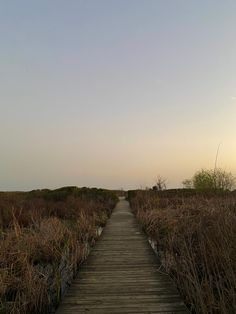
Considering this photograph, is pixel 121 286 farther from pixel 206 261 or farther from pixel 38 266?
pixel 38 266

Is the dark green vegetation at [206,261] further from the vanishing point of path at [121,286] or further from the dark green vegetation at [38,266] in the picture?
the dark green vegetation at [38,266]

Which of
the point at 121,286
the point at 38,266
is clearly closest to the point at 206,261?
the point at 121,286

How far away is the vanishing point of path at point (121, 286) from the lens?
4473mm

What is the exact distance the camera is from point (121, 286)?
5375mm

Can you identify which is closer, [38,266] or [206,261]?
[206,261]

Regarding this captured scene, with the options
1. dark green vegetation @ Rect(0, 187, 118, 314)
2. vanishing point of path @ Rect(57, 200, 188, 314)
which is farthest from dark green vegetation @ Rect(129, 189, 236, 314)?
dark green vegetation @ Rect(0, 187, 118, 314)

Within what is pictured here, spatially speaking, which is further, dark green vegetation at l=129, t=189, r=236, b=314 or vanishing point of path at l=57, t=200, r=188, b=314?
vanishing point of path at l=57, t=200, r=188, b=314

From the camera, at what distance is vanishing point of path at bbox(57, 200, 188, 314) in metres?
4.47

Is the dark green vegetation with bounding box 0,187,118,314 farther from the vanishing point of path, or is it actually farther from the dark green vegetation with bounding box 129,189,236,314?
the dark green vegetation with bounding box 129,189,236,314

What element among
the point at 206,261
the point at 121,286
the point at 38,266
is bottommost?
the point at 121,286

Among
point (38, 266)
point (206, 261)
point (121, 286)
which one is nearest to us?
point (206, 261)

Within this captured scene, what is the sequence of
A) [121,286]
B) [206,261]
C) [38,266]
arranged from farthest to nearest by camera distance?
[38,266], [121,286], [206,261]

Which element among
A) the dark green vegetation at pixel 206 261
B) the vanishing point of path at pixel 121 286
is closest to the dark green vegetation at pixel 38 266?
the vanishing point of path at pixel 121 286

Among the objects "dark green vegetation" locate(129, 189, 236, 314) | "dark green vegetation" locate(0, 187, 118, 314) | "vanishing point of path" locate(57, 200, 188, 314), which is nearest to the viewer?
"dark green vegetation" locate(129, 189, 236, 314)
